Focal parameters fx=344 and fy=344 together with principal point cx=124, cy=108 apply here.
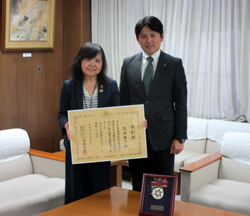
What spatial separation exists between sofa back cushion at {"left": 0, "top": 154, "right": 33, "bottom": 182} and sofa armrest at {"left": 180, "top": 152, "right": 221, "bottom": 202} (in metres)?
1.56

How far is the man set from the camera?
2.33 meters

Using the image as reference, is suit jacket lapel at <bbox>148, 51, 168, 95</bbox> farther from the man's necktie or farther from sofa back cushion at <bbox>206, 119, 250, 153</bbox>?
sofa back cushion at <bbox>206, 119, 250, 153</bbox>

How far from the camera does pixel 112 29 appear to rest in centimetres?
524

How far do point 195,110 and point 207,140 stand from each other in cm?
50

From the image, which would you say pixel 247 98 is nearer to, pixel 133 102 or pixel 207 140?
pixel 207 140

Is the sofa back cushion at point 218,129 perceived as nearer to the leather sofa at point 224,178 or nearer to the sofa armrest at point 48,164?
the leather sofa at point 224,178

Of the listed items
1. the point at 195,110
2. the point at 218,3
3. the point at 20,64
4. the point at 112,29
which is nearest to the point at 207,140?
the point at 195,110

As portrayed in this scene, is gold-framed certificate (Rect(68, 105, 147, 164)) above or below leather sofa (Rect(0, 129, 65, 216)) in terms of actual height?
above

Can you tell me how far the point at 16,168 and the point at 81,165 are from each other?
3.97 ft

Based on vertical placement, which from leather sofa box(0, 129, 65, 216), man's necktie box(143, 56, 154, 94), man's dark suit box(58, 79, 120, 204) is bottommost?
leather sofa box(0, 129, 65, 216)

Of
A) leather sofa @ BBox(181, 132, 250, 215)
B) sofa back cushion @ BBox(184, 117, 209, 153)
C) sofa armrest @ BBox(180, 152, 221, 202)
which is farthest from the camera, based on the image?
sofa back cushion @ BBox(184, 117, 209, 153)

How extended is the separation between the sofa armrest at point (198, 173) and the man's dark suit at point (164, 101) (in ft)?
2.63

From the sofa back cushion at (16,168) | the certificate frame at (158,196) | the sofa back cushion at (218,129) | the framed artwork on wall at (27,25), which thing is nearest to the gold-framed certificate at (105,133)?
the certificate frame at (158,196)

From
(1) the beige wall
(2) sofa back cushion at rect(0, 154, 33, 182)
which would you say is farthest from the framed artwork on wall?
(2) sofa back cushion at rect(0, 154, 33, 182)
